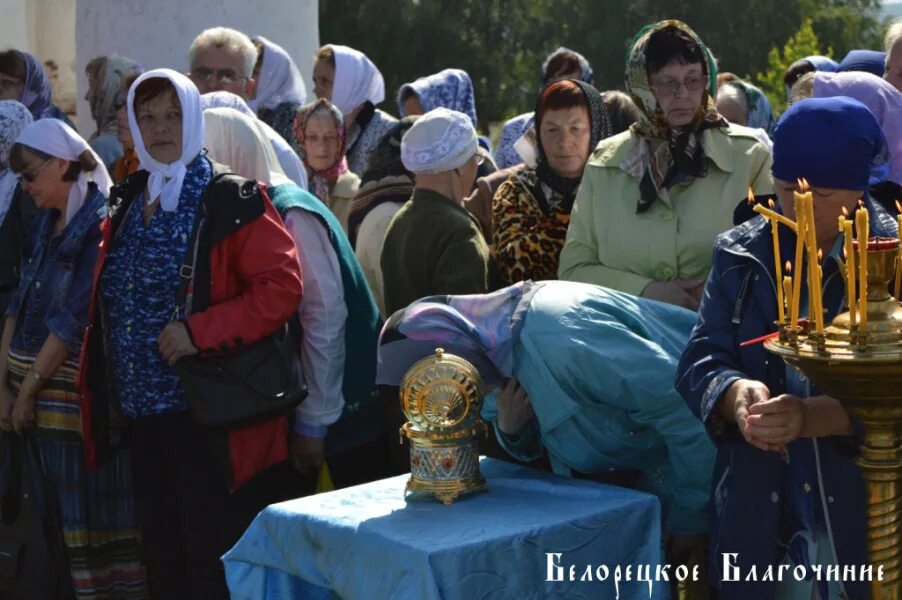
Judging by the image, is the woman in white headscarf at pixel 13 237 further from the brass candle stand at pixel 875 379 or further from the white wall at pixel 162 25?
the brass candle stand at pixel 875 379

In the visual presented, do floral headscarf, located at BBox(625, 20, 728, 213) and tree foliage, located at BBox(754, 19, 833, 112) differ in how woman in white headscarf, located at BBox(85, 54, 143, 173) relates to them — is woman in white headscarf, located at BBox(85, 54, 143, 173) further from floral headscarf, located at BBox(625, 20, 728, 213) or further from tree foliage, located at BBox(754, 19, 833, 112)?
tree foliage, located at BBox(754, 19, 833, 112)

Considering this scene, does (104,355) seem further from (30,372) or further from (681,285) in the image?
(681,285)

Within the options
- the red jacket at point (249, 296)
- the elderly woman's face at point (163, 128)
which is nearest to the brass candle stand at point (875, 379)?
the red jacket at point (249, 296)

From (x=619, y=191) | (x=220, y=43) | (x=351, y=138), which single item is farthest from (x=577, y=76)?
(x=619, y=191)

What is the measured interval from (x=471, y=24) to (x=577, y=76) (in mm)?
16936

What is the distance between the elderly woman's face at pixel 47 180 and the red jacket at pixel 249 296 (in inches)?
25.9

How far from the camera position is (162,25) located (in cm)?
862

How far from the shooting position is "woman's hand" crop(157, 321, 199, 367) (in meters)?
4.60

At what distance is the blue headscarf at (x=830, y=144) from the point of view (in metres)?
3.09

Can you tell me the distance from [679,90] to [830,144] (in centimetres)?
140

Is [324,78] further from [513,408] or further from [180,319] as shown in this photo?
[513,408]

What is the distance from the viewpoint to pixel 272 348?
4.73m

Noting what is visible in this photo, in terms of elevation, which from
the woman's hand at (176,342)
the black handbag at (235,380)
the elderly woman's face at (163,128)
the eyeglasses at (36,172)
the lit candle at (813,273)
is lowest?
the black handbag at (235,380)

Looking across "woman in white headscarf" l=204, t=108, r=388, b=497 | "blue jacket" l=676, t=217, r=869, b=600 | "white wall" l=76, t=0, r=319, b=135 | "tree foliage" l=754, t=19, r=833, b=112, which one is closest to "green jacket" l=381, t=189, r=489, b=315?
"woman in white headscarf" l=204, t=108, r=388, b=497
